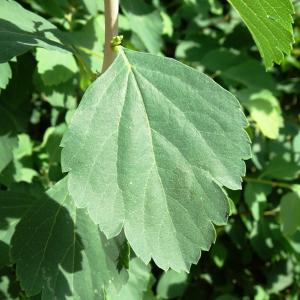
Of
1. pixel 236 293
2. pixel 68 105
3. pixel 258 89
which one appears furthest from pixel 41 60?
pixel 236 293

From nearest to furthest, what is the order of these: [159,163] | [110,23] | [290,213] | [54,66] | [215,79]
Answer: [159,163] < [110,23] < [54,66] < [290,213] < [215,79]

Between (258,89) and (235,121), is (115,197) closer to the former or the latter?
(235,121)

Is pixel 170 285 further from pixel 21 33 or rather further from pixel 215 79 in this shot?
pixel 21 33

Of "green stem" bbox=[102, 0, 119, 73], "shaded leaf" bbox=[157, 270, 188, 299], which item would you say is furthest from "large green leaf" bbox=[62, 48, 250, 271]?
"shaded leaf" bbox=[157, 270, 188, 299]

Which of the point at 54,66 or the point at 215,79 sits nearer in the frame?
the point at 54,66

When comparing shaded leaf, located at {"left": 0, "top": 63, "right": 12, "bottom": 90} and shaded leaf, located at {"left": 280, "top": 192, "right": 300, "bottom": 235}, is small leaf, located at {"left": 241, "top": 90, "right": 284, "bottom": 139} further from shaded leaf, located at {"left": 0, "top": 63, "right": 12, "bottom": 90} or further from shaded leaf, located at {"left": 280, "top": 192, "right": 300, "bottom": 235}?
shaded leaf, located at {"left": 0, "top": 63, "right": 12, "bottom": 90}

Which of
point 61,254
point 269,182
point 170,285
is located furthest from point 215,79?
point 61,254

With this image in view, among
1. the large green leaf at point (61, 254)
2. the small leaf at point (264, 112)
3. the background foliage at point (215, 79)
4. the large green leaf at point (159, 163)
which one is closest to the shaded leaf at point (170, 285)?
the background foliage at point (215, 79)

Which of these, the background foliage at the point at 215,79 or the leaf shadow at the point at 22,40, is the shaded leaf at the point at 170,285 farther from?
the leaf shadow at the point at 22,40

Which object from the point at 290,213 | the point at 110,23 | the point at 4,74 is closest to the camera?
the point at 110,23
